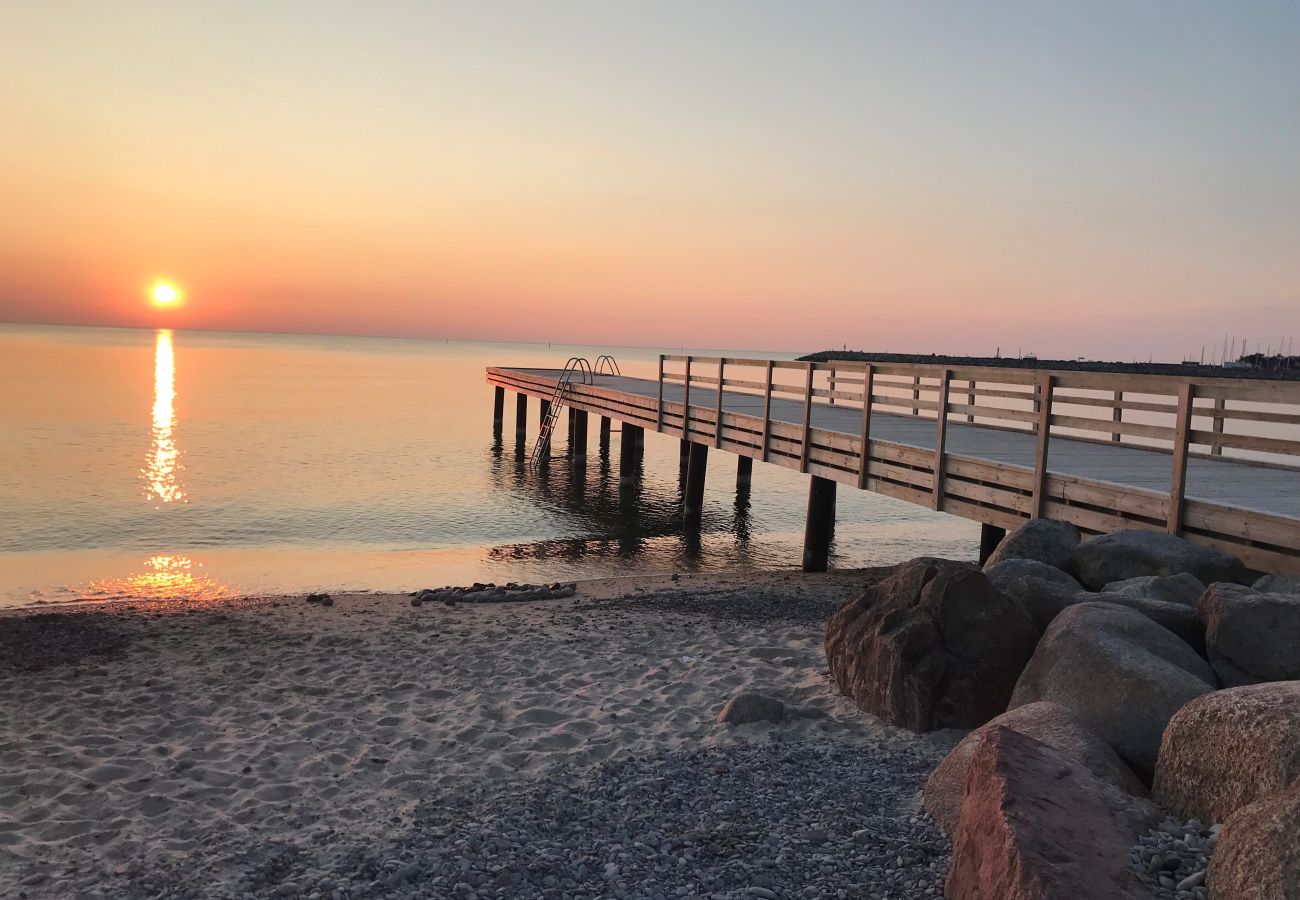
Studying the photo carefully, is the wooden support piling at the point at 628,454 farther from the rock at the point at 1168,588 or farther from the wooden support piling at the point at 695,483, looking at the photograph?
the rock at the point at 1168,588

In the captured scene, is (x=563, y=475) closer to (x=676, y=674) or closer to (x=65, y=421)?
(x=676, y=674)

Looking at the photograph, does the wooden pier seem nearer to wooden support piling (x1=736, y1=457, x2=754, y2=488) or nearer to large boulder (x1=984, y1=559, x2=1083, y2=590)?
large boulder (x1=984, y1=559, x2=1083, y2=590)

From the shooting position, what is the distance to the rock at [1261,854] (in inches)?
105

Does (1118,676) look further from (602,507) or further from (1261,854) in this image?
(602,507)

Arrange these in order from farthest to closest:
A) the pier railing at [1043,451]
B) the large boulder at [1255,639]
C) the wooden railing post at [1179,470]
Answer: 1. the wooden railing post at [1179,470]
2. the pier railing at [1043,451]
3. the large boulder at [1255,639]

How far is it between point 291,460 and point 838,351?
62183 mm

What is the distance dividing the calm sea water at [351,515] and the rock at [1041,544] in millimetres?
7452

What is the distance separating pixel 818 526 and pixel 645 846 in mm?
10372

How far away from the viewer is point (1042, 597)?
18.6ft

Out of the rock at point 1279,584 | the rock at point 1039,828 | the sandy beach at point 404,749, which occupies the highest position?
the rock at point 1279,584

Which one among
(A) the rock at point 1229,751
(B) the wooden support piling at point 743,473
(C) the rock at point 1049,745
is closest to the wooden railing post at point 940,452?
(C) the rock at point 1049,745

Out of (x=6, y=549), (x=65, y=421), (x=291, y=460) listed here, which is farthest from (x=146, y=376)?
(x=6, y=549)

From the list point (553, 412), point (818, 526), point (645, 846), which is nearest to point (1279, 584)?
point (645, 846)

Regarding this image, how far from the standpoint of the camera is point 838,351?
269ft
